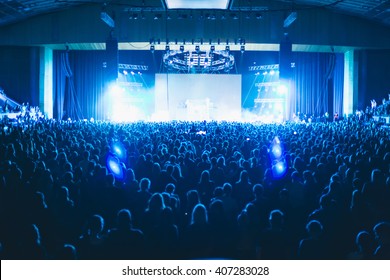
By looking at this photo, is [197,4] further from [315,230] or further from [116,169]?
[315,230]

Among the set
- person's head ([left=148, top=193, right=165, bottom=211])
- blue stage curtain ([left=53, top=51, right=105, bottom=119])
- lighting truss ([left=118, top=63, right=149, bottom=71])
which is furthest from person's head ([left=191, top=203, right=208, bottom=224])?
blue stage curtain ([left=53, top=51, right=105, bottom=119])

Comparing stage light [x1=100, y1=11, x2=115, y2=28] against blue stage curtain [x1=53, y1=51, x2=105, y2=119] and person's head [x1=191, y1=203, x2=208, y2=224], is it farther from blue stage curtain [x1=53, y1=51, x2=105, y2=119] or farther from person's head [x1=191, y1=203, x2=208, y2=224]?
person's head [x1=191, y1=203, x2=208, y2=224]

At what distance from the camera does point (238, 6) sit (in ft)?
73.0

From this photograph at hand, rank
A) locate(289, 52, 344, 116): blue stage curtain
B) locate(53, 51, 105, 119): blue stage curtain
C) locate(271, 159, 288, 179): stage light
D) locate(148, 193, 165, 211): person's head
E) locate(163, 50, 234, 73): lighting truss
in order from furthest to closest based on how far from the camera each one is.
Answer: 1. locate(53, 51, 105, 119): blue stage curtain
2. locate(289, 52, 344, 116): blue stage curtain
3. locate(163, 50, 234, 73): lighting truss
4. locate(271, 159, 288, 179): stage light
5. locate(148, 193, 165, 211): person's head

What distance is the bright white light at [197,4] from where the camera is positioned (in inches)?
732

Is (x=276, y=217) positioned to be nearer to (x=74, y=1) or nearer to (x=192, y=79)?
(x=74, y=1)

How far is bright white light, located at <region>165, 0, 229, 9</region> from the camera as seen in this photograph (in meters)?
18.6

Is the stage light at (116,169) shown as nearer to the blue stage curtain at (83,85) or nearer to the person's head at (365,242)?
the person's head at (365,242)

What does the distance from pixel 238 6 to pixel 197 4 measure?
389 centimetres

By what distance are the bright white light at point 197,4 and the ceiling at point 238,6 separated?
0.84ft

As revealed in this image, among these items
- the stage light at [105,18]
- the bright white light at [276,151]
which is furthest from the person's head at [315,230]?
the stage light at [105,18]

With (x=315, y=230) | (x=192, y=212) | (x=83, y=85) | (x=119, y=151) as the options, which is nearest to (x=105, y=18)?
(x=119, y=151)

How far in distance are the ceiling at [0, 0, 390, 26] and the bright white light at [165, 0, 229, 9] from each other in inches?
10.1
